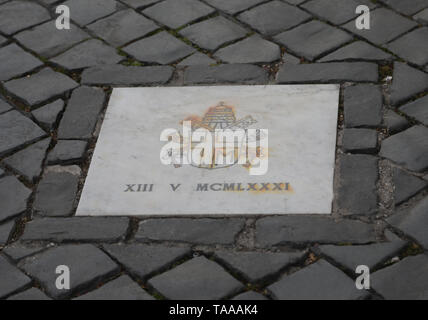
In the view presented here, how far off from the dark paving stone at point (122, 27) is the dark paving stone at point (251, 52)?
554mm

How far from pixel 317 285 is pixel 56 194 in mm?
1372

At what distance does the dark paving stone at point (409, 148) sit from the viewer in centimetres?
355

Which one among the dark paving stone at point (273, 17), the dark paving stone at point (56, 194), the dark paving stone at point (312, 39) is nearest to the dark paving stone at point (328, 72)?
the dark paving stone at point (312, 39)

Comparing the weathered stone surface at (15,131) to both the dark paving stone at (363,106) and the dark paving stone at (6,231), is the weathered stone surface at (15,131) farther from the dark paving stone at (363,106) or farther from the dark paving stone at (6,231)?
the dark paving stone at (363,106)

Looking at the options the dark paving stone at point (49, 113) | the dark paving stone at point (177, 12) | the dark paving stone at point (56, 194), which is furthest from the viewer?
the dark paving stone at point (177, 12)

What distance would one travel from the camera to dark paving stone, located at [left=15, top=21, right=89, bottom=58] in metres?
4.63

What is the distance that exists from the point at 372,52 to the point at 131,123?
4.82 ft

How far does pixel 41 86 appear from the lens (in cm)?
433

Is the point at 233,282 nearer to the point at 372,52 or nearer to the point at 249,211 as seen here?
the point at 249,211

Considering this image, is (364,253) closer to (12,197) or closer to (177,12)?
(12,197)

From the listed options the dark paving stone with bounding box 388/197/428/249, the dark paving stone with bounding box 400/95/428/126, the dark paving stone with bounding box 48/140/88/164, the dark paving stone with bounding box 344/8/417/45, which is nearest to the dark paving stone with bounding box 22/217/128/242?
the dark paving stone with bounding box 48/140/88/164

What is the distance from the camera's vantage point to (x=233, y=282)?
10.1 feet

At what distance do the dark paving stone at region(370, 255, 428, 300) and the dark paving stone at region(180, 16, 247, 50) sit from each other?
1968mm
